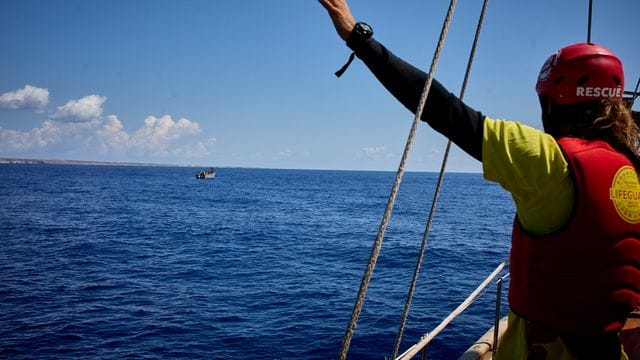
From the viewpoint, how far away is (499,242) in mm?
35688

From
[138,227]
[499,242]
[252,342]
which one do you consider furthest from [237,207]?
[252,342]

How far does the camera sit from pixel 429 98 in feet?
4.98

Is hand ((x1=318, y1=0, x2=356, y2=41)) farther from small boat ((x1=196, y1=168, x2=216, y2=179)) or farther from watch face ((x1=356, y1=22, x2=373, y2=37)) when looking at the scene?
small boat ((x1=196, y1=168, x2=216, y2=179))

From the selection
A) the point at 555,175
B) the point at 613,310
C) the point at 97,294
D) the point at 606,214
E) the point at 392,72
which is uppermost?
the point at 392,72

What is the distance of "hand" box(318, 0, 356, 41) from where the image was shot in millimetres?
1599

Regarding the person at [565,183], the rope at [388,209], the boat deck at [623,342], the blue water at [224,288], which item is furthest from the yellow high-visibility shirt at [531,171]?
the blue water at [224,288]

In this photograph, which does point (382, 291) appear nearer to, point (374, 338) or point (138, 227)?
point (374, 338)

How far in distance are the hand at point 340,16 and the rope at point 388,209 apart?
1.25 feet

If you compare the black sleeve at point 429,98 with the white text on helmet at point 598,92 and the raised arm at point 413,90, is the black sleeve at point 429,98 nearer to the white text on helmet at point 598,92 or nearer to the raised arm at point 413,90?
the raised arm at point 413,90

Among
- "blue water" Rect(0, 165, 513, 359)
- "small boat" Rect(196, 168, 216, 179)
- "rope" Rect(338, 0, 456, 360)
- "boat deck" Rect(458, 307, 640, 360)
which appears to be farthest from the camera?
"small boat" Rect(196, 168, 216, 179)

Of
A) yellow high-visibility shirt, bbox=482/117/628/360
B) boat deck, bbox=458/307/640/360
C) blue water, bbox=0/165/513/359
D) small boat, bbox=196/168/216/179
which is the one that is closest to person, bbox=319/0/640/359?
yellow high-visibility shirt, bbox=482/117/628/360

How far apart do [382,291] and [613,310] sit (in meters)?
20.7

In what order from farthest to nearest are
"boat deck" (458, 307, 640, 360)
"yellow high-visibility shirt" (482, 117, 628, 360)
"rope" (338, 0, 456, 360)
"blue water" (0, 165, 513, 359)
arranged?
"blue water" (0, 165, 513, 359), "boat deck" (458, 307, 640, 360), "rope" (338, 0, 456, 360), "yellow high-visibility shirt" (482, 117, 628, 360)

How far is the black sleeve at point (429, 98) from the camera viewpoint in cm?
142
